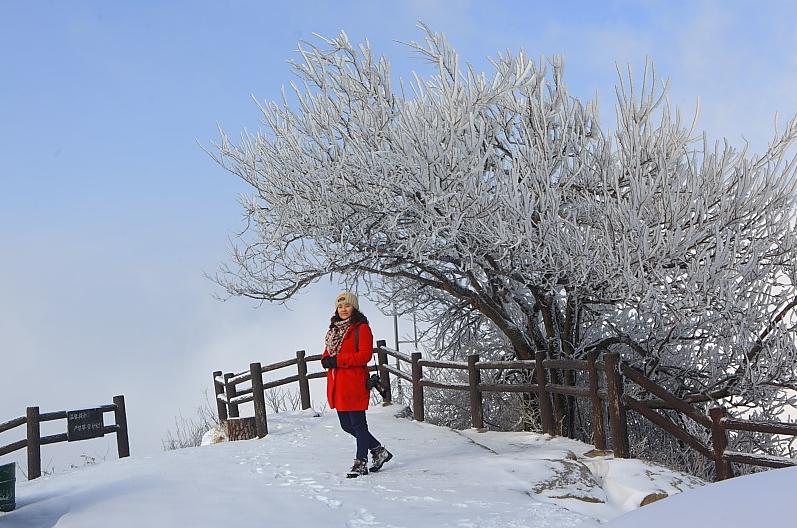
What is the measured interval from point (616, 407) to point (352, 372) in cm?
343

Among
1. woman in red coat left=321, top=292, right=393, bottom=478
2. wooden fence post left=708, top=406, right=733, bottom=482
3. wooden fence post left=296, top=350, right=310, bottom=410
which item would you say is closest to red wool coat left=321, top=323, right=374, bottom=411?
woman in red coat left=321, top=292, right=393, bottom=478

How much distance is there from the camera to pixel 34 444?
13266 mm

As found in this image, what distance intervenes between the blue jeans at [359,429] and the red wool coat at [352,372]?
0.38 feet

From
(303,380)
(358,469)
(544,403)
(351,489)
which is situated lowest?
(351,489)

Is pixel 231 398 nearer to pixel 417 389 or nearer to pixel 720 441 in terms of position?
pixel 417 389

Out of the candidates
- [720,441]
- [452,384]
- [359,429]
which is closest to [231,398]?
[452,384]

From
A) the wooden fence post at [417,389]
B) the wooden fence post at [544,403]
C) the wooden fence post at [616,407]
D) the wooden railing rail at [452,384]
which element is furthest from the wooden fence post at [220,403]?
the wooden fence post at [616,407]

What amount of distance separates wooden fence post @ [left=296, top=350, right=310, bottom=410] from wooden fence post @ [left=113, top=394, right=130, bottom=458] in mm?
3818

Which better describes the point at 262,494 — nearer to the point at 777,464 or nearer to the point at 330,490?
the point at 330,490

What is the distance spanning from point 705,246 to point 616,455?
3915 millimetres

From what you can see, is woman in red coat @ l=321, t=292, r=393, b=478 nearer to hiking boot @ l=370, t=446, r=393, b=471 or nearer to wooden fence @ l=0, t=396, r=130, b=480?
hiking boot @ l=370, t=446, r=393, b=471

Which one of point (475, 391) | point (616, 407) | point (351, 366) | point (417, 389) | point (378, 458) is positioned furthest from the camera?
point (417, 389)

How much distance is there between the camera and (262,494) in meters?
7.60

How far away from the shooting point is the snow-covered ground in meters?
6.79
